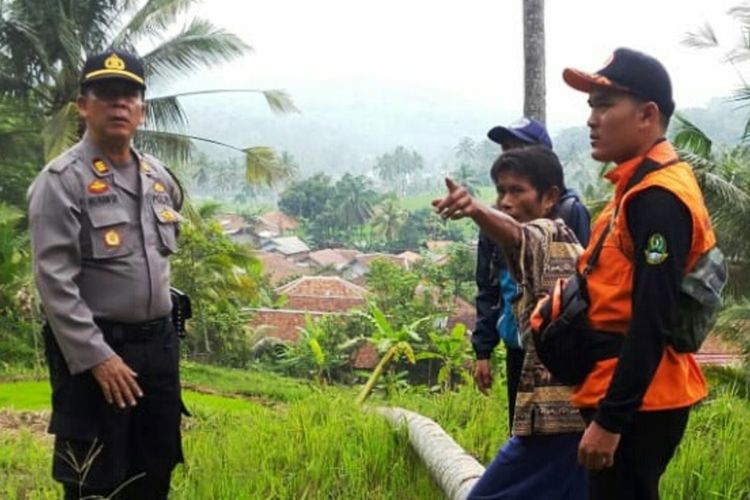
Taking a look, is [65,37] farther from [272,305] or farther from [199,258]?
[272,305]

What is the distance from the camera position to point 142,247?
271 centimetres

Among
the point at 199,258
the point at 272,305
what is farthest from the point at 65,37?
the point at 272,305

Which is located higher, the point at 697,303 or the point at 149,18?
the point at 149,18

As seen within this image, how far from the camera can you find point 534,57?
7.41 m

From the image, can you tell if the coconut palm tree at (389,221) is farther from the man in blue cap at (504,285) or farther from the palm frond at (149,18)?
the man in blue cap at (504,285)

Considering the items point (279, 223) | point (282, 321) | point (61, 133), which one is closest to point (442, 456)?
point (61, 133)

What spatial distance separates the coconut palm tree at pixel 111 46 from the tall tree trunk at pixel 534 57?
7.85m

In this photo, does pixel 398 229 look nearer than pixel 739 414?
No

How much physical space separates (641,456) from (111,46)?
13.5 metres

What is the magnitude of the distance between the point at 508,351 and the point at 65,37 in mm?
13132

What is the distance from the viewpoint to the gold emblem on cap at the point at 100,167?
268 cm

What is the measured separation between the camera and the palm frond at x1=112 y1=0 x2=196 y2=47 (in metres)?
15.2

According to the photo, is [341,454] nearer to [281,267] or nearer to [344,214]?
[281,267]

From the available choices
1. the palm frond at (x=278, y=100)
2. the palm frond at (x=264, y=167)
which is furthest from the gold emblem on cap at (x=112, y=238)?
the palm frond at (x=278, y=100)
